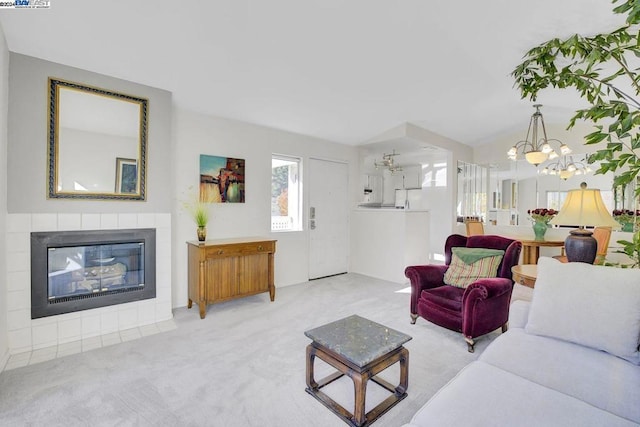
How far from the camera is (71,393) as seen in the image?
78.6 inches

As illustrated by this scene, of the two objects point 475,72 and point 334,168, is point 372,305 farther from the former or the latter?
point 475,72

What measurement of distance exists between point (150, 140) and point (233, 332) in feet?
6.97

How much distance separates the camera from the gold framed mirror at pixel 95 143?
2666 mm

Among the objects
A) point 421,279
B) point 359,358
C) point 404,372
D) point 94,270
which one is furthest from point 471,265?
point 94,270

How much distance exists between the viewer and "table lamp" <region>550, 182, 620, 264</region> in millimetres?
2277

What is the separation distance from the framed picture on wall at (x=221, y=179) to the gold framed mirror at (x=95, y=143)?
0.82 metres

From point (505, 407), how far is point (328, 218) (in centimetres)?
416

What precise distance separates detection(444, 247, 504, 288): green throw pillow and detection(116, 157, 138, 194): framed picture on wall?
3.36 metres

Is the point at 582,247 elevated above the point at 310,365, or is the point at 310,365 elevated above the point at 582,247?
the point at 582,247

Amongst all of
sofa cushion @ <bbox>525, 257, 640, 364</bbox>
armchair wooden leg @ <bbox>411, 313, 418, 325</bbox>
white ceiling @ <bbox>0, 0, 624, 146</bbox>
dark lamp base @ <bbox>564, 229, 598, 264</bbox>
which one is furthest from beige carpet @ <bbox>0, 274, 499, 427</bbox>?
white ceiling @ <bbox>0, 0, 624, 146</bbox>

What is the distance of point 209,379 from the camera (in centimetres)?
216

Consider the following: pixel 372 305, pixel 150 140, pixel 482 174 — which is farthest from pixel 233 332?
pixel 482 174

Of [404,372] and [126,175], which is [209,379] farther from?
[126,175]

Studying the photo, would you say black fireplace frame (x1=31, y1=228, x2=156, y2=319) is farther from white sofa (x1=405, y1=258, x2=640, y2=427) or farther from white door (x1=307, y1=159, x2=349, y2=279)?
white sofa (x1=405, y1=258, x2=640, y2=427)
